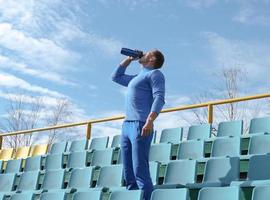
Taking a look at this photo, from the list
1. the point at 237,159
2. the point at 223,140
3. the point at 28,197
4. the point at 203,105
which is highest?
the point at 203,105

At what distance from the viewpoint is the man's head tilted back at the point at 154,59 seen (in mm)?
3811

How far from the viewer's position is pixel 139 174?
11.7 ft

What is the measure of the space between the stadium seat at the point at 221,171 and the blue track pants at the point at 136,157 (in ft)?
1.44

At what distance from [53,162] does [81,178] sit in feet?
4.53

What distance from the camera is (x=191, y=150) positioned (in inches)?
194

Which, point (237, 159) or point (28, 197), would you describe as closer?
point (237, 159)

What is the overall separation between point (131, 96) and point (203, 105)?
2.42 metres

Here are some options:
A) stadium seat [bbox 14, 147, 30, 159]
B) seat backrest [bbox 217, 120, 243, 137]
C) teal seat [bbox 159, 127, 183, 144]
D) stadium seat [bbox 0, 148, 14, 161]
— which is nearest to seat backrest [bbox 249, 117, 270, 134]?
seat backrest [bbox 217, 120, 243, 137]

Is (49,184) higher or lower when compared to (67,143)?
lower

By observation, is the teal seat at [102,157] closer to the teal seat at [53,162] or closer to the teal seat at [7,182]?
the teal seat at [53,162]

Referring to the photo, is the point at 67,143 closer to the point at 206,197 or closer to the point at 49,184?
the point at 49,184

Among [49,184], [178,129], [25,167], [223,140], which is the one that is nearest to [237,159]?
[223,140]

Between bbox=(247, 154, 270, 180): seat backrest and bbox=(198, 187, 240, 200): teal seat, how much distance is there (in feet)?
2.75

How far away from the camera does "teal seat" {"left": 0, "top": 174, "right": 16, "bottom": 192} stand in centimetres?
585
